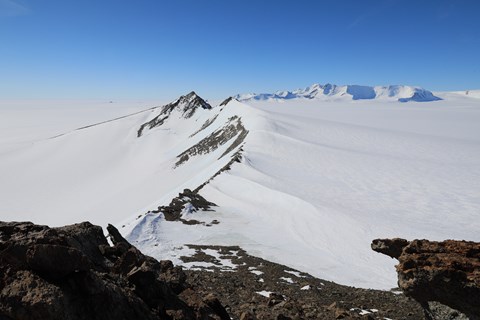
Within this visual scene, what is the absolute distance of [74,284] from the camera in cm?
634

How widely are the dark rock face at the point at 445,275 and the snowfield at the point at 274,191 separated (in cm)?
939

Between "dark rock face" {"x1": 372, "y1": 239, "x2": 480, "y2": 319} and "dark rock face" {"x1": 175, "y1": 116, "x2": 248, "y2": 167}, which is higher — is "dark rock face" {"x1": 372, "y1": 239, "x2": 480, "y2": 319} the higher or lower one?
the higher one

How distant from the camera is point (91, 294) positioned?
6.43m

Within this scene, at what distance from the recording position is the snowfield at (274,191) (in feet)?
76.6

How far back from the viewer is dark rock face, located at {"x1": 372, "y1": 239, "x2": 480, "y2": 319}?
8492 mm

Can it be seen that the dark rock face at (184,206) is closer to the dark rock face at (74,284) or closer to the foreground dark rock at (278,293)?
the foreground dark rock at (278,293)

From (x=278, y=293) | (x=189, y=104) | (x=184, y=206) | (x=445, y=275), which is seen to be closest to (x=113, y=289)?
(x=445, y=275)

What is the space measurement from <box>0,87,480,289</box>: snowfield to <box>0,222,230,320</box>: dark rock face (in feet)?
36.4

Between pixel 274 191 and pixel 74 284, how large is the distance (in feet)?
84.8

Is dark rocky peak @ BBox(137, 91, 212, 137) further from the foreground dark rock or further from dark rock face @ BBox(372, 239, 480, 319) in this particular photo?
dark rock face @ BBox(372, 239, 480, 319)

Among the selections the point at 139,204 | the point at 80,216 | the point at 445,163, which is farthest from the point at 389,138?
the point at 80,216

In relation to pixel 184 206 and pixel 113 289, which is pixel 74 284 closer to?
pixel 113 289

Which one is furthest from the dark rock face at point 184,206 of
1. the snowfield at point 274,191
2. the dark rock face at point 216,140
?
the dark rock face at point 216,140

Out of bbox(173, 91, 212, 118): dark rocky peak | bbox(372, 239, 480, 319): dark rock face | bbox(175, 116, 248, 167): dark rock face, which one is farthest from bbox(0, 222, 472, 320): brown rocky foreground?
bbox(173, 91, 212, 118): dark rocky peak
